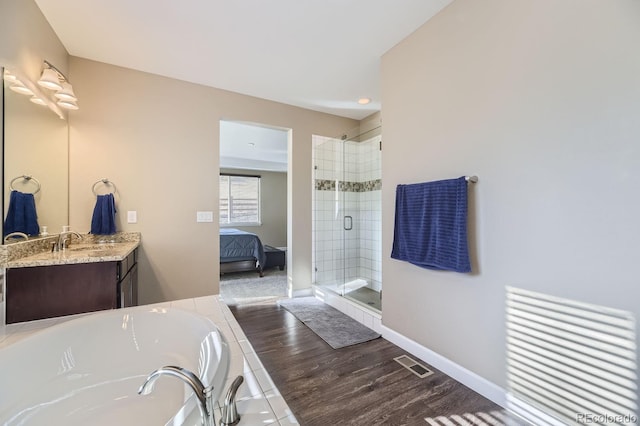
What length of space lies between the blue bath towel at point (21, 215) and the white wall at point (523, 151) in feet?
9.19

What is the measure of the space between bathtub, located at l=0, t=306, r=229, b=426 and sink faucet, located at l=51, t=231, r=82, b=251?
1119 mm

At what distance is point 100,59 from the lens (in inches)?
102

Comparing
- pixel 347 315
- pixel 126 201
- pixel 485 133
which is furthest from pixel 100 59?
pixel 347 315

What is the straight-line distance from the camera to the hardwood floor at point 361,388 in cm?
157

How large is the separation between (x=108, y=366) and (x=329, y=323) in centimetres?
187

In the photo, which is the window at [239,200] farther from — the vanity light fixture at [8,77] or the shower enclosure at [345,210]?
the vanity light fixture at [8,77]

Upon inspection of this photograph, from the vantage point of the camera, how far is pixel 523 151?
154 centimetres

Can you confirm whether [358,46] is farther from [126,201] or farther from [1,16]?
[126,201]

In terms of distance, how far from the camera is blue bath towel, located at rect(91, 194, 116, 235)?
2.50 metres

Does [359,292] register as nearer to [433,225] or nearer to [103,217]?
[433,225]

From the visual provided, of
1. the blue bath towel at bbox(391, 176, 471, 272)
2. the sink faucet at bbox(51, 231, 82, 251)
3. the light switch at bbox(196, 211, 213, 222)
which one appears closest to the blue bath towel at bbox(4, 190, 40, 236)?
the sink faucet at bbox(51, 231, 82, 251)

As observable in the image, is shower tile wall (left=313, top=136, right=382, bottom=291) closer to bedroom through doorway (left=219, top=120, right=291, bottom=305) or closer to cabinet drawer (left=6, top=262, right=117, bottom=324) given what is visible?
bedroom through doorway (left=219, top=120, right=291, bottom=305)

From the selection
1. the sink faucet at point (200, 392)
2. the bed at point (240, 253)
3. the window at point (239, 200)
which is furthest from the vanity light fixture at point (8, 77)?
the window at point (239, 200)

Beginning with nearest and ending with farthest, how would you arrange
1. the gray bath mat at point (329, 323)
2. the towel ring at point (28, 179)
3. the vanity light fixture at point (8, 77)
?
the vanity light fixture at point (8, 77) < the towel ring at point (28, 179) < the gray bath mat at point (329, 323)
